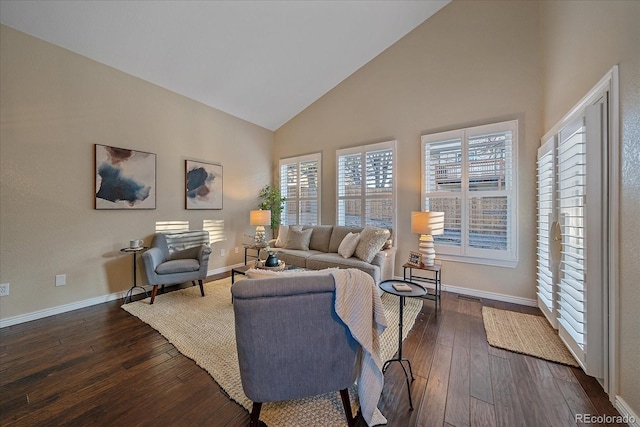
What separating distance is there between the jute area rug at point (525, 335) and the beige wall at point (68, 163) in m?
4.54

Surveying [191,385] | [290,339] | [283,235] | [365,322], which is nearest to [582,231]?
[365,322]

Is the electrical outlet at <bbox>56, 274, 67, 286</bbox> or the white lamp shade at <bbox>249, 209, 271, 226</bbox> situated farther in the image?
the white lamp shade at <bbox>249, 209, 271, 226</bbox>

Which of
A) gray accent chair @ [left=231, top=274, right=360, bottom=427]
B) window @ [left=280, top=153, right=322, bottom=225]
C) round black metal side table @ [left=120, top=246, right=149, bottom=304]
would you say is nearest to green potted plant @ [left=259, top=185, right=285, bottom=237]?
window @ [left=280, top=153, right=322, bottom=225]

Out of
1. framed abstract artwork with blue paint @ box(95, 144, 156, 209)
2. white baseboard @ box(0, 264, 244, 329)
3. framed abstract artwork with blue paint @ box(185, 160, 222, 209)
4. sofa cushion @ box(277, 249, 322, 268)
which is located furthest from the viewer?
framed abstract artwork with blue paint @ box(185, 160, 222, 209)

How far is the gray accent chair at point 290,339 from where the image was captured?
1113 millimetres

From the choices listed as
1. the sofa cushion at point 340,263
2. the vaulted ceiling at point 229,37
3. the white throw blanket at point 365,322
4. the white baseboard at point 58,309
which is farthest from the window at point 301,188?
the white throw blanket at point 365,322

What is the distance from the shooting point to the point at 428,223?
315 cm

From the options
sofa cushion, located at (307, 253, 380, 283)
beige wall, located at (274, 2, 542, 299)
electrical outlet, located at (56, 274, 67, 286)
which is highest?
beige wall, located at (274, 2, 542, 299)

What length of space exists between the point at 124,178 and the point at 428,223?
422 centimetres

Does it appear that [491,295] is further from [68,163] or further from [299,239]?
[68,163]

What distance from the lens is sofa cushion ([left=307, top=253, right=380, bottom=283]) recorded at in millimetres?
3143

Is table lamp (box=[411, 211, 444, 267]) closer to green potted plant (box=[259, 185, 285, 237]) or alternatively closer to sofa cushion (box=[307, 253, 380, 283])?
sofa cushion (box=[307, 253, 380, 283])

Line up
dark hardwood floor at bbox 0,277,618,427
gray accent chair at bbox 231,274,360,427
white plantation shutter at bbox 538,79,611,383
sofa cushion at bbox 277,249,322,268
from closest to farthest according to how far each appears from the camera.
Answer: gray accent chair at bbox 231,274,360,427 < dark hardwood floor at bbox 0,277,618,427 < white plantation shutter at bbox 538,79,611,383 < sofa cushion at bbox 277,249,322,268

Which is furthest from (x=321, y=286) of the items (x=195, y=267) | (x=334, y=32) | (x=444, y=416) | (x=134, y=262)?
(x=334, y=32)
